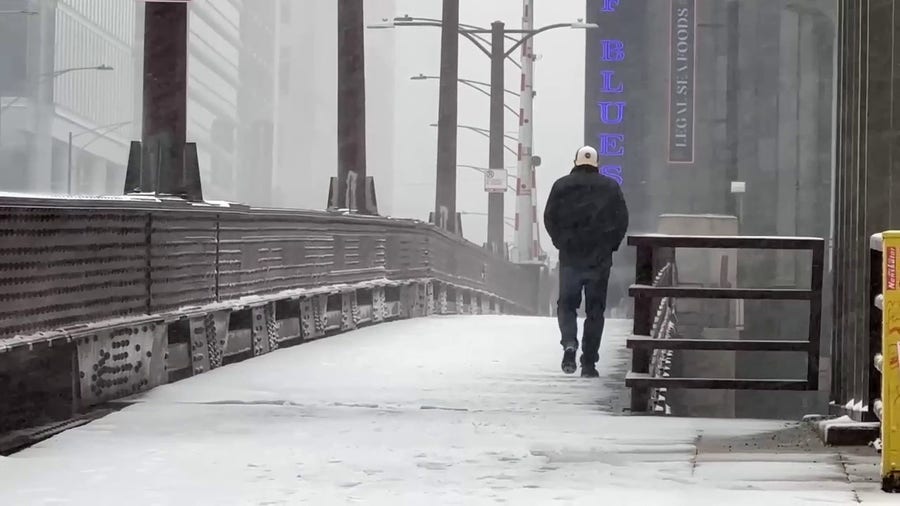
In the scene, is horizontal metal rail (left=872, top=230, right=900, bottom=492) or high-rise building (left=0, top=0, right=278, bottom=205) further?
high-rise building (left=0, top=0, right=278, bottom=205)

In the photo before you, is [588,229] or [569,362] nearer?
[588,229]

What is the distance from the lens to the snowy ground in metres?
7.53

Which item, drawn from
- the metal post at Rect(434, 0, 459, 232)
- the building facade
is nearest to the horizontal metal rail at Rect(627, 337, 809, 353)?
the building facade

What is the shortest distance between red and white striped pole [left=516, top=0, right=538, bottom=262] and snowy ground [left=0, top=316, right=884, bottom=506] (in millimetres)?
33642

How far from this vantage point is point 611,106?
69.0 m

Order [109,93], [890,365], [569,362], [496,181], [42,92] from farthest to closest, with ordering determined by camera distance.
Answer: [109,93], [42,92], [496,181], [569,362], [890,365]

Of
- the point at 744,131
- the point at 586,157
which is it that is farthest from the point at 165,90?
the point at 744,131

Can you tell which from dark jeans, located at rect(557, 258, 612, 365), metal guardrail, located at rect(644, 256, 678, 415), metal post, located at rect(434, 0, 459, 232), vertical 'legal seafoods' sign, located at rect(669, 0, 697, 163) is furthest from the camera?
vertical 'legal seafoods' sign, located at rect(669, 0, 697, 163)

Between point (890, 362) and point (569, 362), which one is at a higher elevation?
point (890, 362)

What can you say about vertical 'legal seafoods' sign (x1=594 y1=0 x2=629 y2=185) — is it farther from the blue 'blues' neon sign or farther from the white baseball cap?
the white baseball cap

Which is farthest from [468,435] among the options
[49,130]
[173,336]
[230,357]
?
[49,130]

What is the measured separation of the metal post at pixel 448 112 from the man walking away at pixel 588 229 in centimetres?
2311

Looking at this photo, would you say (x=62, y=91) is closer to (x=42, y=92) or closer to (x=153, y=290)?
(x=42, y=92)

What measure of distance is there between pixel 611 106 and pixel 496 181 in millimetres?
21575
